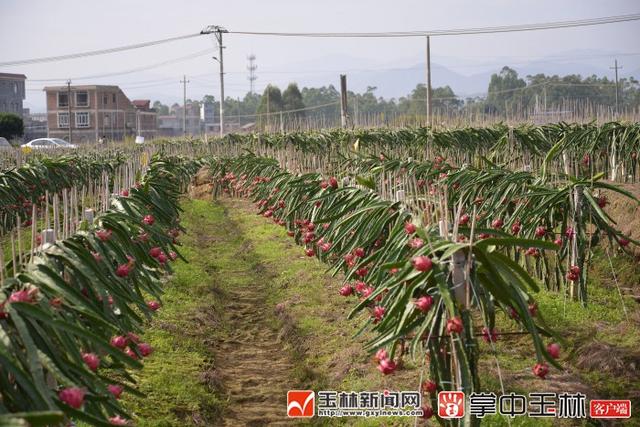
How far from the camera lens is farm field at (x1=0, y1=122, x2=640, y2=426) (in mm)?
3738

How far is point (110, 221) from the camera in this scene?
18.2 feet

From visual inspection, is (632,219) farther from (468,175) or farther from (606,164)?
(606,164)

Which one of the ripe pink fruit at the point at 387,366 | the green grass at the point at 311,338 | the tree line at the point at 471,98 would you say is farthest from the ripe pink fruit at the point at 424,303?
the tree line at the point at 471,98

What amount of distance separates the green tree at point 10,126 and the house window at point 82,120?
68.2 feet

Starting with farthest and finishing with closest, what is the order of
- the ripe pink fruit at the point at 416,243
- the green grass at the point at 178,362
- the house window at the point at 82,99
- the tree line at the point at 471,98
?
the house window at the point at 82,99
the tree line at the point at 471,98
the green grass at the point at 178,362
the ripe pink fruit at the point at 416,243

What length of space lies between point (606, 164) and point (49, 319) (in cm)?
1208

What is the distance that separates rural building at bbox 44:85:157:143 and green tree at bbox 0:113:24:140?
1873cm

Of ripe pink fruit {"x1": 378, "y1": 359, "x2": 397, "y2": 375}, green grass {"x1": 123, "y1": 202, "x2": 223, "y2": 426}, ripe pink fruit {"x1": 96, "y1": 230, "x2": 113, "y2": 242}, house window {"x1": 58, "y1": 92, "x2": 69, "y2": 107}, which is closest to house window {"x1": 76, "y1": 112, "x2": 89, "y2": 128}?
house window {"x1": 58, "y1": 92, "x2": 69, "y2": 107}

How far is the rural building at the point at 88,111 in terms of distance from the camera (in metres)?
63.6

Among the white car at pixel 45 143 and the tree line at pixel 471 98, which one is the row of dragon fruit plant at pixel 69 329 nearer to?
the white car at pixel 45 143

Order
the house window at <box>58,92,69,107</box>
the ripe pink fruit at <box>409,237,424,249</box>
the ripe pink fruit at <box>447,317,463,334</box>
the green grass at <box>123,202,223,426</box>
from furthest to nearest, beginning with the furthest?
the house window at <box>58,92,69,107</box>, the green grass at <box>123,202,223,426</box>, the ripe pink fruit at <box>409,237,424,249</box>, the ripe pink fruit at <box>447,317,463,334</box>

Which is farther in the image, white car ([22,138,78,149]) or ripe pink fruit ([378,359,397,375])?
white car ([22,138,78,149])

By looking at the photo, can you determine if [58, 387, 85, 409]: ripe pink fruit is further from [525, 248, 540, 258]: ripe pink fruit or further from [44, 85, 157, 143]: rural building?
[44, 85, 157, 143]: rural building

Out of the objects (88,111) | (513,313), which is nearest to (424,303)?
(513,313)
